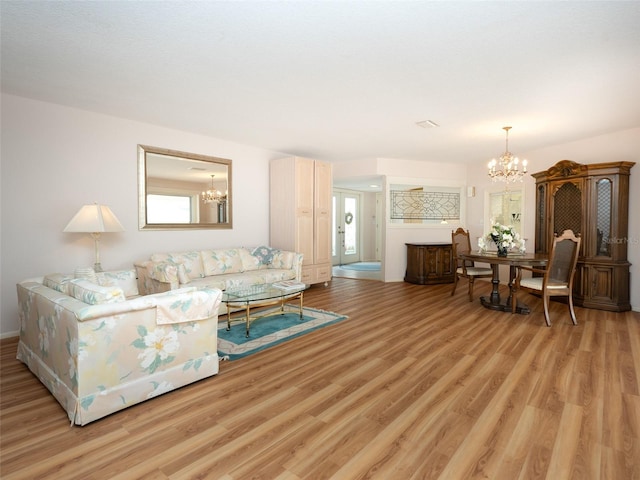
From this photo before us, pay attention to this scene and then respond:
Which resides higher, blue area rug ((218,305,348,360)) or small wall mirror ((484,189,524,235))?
small wall mirror ((484,189,524,235))

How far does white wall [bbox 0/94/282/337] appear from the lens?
11.3 feet

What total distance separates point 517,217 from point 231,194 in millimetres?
5257

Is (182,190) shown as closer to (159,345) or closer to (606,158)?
(159,345)

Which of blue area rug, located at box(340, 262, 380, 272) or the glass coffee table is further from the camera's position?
blue area rug, located at box(340, 262, 380, 272)

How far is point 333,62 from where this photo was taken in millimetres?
2703

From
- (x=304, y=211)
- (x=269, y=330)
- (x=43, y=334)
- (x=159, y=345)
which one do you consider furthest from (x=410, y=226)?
(x=43, y=334)

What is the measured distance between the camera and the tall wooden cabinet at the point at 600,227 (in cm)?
448

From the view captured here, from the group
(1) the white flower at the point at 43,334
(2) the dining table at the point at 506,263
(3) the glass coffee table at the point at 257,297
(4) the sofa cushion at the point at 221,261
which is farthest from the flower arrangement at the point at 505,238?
(1) the white flower at the point at 43,334

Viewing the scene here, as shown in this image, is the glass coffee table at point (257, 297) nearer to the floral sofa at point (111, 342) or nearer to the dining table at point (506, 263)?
the floral sofa at point (111, 342)

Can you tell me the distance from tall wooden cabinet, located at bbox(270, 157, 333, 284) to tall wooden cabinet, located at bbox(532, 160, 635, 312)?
12.3 feet

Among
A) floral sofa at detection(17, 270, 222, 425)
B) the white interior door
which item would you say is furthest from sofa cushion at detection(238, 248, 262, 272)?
the white interior door

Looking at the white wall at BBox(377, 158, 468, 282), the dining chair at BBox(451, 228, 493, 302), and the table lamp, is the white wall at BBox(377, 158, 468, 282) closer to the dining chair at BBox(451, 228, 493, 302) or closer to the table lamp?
the dining chair at BBox(451, 228, 493, 302)

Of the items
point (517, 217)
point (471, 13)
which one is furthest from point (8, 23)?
point (517, 217)

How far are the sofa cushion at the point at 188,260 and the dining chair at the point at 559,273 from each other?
4.13m
